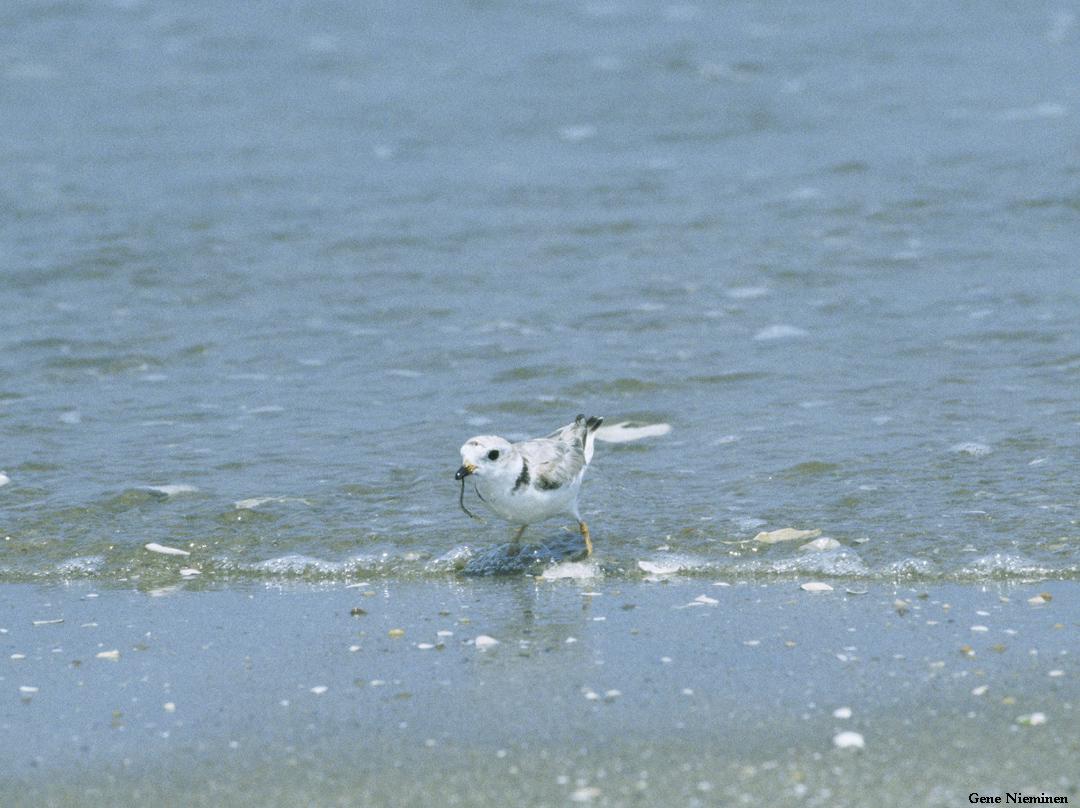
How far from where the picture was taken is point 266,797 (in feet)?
16.3

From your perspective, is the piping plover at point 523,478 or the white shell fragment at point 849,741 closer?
the white shell fragment at point 849,741

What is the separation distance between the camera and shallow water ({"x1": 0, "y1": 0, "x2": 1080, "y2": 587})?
8281 millimetres

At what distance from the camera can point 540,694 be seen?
225 inches

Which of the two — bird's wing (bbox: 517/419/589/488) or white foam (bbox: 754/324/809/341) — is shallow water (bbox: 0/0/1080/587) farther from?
bird's wing (bbox: 517/419/589/488)

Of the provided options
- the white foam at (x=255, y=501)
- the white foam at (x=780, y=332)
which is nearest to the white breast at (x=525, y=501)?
the white foam at (x=255, y=501)

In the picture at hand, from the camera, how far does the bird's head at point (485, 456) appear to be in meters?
7.17

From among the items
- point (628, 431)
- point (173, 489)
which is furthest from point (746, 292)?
point (173, 489)

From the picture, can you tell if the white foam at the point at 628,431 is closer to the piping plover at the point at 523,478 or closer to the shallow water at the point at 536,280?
the shallow water at the point at 536,280

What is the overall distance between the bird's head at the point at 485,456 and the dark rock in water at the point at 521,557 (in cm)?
59

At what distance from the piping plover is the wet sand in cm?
43

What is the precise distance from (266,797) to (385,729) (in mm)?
609

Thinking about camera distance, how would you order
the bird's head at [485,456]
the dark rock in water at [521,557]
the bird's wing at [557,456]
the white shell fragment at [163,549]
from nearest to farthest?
the bird's head at [485,456] < the bird's wing at [557,456] < the dark rock in water at [521,557] < the white shell fragment at [163,549]

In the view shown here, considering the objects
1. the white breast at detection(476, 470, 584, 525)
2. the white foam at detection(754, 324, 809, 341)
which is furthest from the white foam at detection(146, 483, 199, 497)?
the white foam at detection(754, 324, 809, 341)

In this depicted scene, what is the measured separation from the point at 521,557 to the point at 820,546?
5.07 ft
